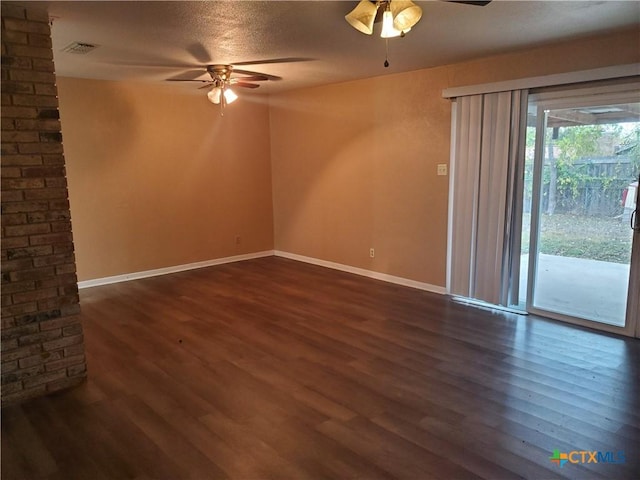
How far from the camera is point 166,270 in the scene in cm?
601

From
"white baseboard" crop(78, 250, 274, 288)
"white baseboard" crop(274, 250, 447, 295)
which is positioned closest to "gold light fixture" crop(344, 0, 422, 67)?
"white baseboard" crop(274, 250, 447, 295)

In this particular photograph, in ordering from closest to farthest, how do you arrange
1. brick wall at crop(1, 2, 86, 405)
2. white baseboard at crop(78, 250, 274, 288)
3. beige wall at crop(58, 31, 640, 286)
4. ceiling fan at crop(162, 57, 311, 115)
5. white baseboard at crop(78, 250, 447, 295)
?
brick wall at crop(1, 2, 86, 405), ceiling fan at crop(162, 57, 311, 115), beige wall at crop(58, 31, 640, 286), white baseboard at crop(78, 250, 447, 295), white baseboard at crop(78, 250, 274, 288)

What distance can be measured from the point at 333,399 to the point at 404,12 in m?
2.27

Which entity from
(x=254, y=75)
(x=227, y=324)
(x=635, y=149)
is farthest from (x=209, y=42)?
(x=635, y=149)

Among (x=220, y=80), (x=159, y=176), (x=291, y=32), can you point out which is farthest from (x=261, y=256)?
(x=291, y=32)

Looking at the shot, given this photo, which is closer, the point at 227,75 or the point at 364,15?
the point at 364,15

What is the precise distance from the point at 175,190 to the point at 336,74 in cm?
264

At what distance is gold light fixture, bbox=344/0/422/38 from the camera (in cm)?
231

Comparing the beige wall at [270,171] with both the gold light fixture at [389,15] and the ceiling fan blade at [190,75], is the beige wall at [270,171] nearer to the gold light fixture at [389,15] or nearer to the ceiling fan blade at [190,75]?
the ceiling fan blade at [190,75]

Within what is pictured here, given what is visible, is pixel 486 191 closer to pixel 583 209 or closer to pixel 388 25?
pixel 583 209

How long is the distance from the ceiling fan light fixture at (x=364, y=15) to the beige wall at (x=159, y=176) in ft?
13.0

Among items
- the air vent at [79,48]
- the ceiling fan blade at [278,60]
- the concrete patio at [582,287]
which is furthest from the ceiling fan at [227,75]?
the concrete patio at [582,287]

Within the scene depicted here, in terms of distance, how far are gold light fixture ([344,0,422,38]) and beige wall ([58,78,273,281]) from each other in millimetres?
3965

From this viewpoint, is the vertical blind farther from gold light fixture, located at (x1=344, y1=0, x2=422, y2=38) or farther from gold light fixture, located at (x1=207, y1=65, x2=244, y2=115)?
gold light fixture, located at (x1=207, y1=65, x2=244, y2=115)
